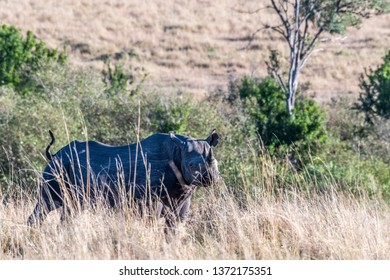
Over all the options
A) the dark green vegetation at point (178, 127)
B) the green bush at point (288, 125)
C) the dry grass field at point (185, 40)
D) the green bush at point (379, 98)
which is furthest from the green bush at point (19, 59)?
the green bush at point (379, 98)

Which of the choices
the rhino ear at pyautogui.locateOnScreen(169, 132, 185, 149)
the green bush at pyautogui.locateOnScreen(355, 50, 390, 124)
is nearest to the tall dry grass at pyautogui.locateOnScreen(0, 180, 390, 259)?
the rhino ear at pyautogui.locateOnScreen(169, 132, 185, 149)

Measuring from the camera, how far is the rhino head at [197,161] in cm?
732

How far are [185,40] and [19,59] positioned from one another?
2407 cm

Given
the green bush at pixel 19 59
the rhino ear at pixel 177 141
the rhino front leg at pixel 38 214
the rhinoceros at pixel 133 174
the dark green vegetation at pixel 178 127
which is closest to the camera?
the rhinoceros at pixel 133 174

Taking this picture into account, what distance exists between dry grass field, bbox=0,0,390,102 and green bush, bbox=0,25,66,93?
8455mm

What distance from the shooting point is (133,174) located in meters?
7.86

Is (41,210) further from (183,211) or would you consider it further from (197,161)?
(197,161)

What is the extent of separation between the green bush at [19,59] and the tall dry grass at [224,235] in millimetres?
16552

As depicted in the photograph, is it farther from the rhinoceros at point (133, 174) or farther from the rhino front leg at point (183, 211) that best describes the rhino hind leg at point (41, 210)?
the rhino front leg at point (183, 211)

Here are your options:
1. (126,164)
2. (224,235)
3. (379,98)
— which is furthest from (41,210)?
(379,98)

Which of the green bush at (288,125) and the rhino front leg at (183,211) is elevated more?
the rhino front leg at (183,211)

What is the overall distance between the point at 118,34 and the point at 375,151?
32.7 meters

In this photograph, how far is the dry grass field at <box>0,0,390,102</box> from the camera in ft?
136

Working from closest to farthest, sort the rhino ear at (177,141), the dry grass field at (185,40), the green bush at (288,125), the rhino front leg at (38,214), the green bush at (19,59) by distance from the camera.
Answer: the rhino ear at (177,141), the rhino front leg at (38,214), the green bush at (288,125), the green bush at (19,59), the dry grass field at (185,40)
